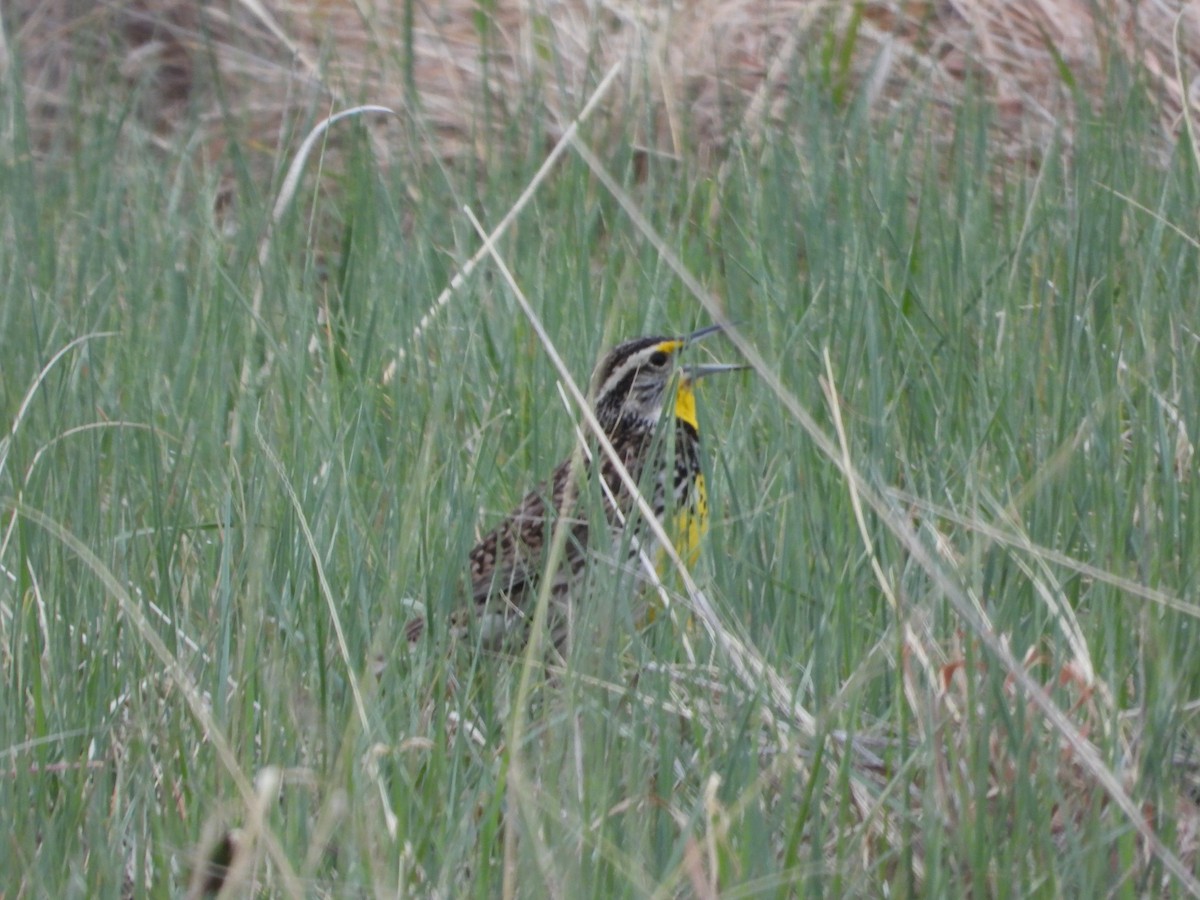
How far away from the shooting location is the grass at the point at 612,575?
2.59 meters

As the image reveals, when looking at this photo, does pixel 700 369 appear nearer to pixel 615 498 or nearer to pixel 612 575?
pixel 615 498

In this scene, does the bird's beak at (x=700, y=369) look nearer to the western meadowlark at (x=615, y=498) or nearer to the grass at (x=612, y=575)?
the western meadowlark at (x=615, y=498)

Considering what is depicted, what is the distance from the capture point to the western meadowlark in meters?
3.53

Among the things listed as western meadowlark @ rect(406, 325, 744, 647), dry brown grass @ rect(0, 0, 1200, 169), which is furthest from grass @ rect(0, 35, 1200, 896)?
dry brown grass @ rect(0, 0, 1200, 169)

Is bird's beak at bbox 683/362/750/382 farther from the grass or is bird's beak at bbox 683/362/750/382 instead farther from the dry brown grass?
the dry brown grass

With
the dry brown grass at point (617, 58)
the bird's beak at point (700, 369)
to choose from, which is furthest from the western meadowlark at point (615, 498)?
the dry brown grass at point (617, 58)

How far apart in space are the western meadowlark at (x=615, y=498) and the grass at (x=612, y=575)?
0.37 ft

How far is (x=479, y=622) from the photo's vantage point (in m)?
3.42

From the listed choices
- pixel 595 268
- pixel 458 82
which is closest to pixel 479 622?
pixel 595 268

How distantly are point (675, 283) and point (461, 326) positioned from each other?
0.60m

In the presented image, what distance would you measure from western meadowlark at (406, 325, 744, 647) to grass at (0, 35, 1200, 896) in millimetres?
112

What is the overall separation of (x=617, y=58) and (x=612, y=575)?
14.5 feet

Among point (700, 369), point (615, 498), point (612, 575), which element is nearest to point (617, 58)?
point (700, 369)

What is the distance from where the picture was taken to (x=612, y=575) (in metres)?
3.29
